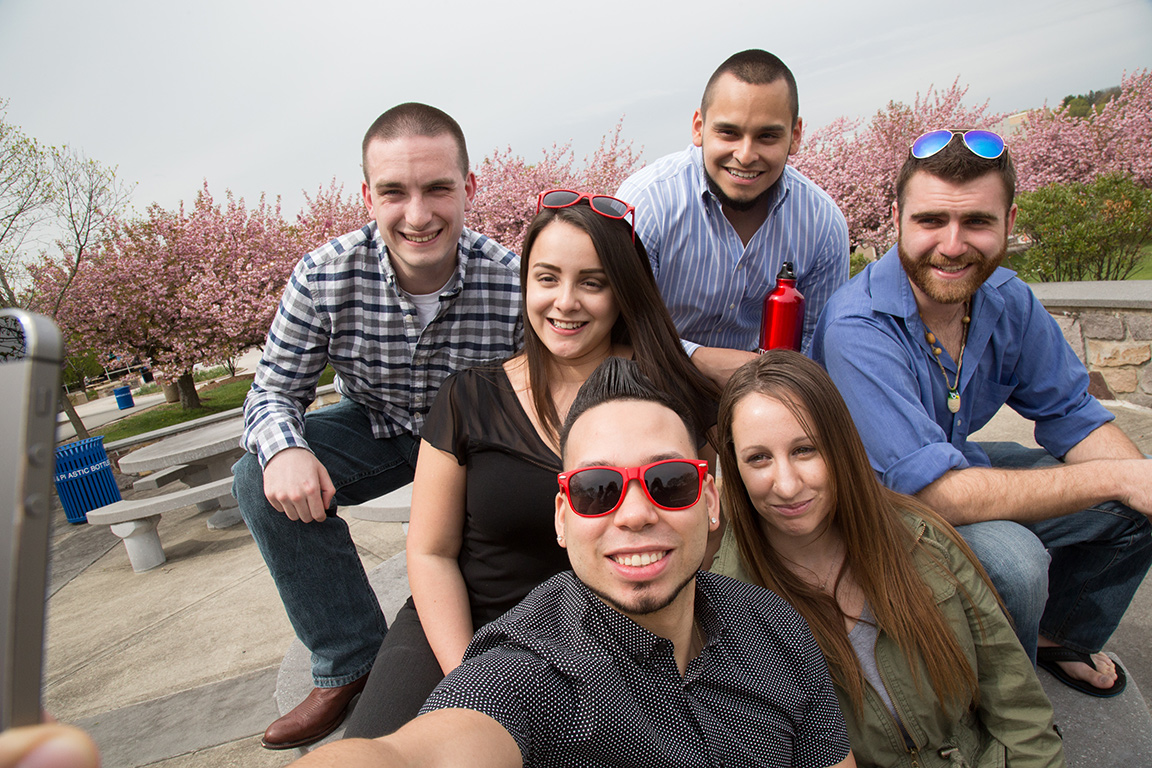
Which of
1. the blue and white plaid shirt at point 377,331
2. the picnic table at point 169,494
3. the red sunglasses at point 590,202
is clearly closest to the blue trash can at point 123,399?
the picnic table at point 169,494

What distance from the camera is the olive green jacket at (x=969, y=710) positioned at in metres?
1.72

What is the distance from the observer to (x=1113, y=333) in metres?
5.01

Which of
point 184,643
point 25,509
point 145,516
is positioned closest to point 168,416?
point 145,516

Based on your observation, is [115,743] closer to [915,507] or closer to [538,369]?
[538,369]

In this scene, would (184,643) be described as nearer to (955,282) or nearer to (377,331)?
(377,331)

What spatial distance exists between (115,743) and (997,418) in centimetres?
645

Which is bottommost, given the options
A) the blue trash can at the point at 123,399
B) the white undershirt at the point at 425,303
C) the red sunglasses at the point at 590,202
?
the blue trash can at the point at 123,399

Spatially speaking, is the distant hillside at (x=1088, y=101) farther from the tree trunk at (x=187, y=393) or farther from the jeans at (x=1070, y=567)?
the tree trunk at (x=187, y=393)

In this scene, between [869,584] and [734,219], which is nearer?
[869,584]

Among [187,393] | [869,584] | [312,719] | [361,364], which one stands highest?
[361,364]

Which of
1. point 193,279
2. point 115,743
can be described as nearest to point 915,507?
point 115,743

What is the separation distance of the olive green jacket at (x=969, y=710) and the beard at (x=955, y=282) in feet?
3.46

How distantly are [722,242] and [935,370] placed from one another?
1.11m

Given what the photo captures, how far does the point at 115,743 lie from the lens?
10.3ft
